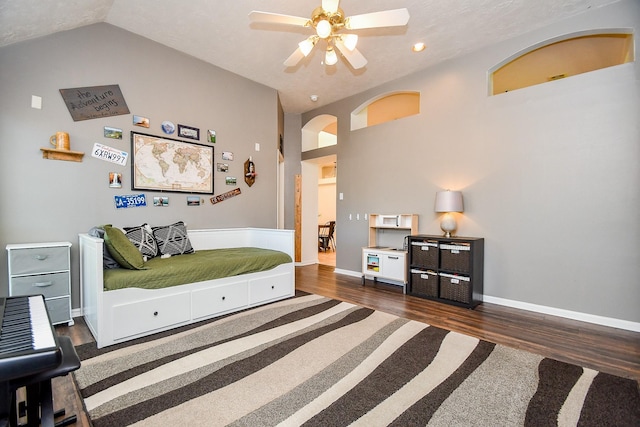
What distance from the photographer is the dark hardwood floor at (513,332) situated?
6.26 ft

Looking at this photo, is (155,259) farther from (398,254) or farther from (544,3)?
(544,3)

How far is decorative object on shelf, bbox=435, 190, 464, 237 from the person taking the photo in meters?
3.42

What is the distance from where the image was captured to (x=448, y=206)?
11.2 feet

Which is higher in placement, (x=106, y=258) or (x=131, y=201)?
(x=131, y=201)

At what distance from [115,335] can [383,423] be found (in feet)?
6.86

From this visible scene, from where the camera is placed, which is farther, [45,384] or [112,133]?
[112,133]

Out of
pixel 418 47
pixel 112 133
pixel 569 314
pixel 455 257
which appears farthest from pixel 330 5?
pixel 569 314

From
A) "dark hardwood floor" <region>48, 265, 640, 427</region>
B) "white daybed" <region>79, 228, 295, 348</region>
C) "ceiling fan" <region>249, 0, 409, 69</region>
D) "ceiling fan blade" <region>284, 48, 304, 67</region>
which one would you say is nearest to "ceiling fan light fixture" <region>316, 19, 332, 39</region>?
"ceiling fan" <region>249, 0, 409, 69</region>

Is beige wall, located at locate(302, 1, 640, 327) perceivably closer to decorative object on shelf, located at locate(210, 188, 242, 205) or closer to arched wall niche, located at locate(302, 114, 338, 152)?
arched wall niche, located at locate(302, 114, 338, 152)

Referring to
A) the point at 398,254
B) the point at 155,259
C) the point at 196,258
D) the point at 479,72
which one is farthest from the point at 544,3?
the point at 155,259

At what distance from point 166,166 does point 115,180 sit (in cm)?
55

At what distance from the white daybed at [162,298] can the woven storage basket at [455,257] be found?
6.00ft

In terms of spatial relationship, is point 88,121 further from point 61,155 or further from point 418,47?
point 418,47

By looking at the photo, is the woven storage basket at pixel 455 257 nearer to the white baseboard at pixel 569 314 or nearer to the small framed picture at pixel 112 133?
the white baseboard at pixel 569 314
